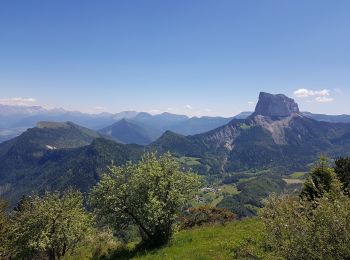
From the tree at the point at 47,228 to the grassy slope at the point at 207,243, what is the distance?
8.75 meters

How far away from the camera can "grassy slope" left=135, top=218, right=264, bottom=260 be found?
989 inches

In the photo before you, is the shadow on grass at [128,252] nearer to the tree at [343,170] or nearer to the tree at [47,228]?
the tree at [47,228]

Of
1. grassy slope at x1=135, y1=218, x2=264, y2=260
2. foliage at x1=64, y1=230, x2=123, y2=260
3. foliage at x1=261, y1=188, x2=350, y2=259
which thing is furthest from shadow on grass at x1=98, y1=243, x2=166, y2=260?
foliage at x1=261, y1=188, x2=350, y2=259

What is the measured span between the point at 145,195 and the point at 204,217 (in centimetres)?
1613

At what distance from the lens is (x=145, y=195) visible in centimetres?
3009

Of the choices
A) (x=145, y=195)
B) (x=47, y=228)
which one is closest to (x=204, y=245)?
(x=145, y=195)

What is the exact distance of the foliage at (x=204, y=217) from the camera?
42312 mm

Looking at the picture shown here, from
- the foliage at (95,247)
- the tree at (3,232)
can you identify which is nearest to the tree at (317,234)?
the foliage at (95,247)

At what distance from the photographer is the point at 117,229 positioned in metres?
31.1

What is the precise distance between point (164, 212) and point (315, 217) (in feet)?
57.3

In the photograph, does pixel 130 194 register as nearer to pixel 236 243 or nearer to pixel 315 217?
pixel 236 243

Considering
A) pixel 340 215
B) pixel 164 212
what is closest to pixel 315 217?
pixel 340 215

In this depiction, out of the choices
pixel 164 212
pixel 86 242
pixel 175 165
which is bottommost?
pixel 86 242

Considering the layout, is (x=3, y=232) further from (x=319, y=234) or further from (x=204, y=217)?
(x=319, y=234)
